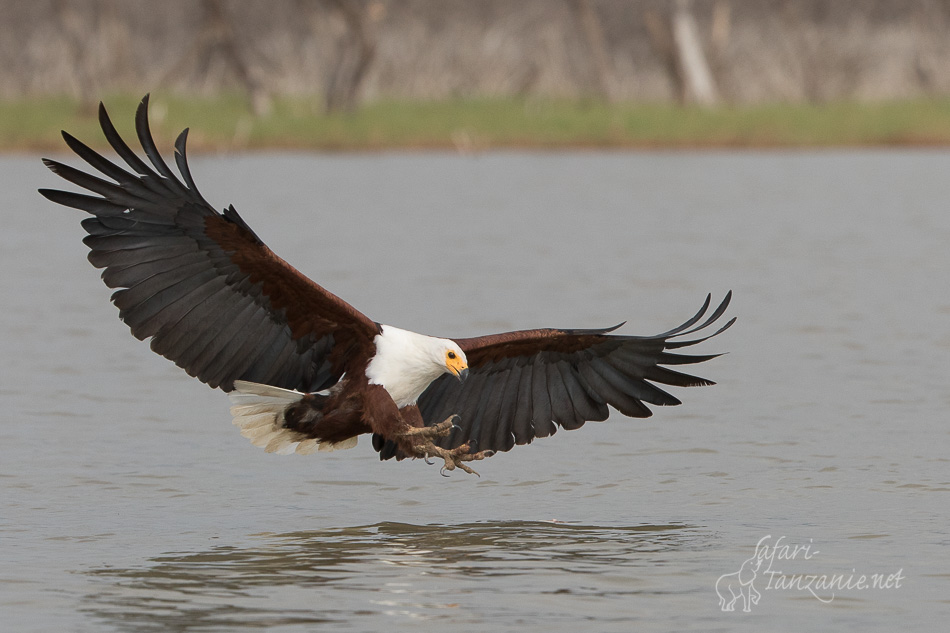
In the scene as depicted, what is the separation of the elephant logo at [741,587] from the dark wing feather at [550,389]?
40.9 inches

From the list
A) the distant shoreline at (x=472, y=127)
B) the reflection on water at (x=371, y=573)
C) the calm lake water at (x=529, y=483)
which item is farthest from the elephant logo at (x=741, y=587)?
the distant shoreline at (x=472, y=127)

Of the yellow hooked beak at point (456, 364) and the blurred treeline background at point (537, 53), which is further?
the blurred treeline background at point (537, 53)

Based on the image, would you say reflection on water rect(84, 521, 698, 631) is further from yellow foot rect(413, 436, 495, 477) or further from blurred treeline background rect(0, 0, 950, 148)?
blurred treeline background rect(0, 0, 950, 148)

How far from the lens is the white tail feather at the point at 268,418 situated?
21.9 feet

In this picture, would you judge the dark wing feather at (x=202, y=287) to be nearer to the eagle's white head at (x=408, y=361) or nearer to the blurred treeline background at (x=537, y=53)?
the eagle's white head at (x=408, y=361)

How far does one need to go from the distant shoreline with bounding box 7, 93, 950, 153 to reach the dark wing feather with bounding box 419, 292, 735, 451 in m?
18.9

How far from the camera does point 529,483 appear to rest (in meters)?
7.95

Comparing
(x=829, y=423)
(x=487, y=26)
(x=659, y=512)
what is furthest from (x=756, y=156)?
(x=659, y=512)

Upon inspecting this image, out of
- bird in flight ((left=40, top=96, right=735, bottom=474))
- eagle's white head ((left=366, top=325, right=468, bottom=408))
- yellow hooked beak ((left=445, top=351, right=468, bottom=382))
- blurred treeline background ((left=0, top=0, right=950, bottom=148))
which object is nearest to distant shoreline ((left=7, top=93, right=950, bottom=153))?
blurred treeline background ((left=0, top=0, right=950, bottom=148))

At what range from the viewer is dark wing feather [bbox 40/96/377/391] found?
649 centimetres

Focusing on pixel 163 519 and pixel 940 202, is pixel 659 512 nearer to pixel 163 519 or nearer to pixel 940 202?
pixel 163 519

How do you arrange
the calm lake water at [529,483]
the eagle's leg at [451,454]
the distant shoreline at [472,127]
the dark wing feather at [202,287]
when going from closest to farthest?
the calm lake water at [529,483] < the dark wing feather at [202,287] < the eagle's leg at [451,454] < the distant shoreline at [472,127]

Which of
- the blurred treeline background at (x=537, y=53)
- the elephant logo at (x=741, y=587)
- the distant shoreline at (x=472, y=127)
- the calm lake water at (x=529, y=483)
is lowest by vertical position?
the elephant logo at (x=741, y=587)

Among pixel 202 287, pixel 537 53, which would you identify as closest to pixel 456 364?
pixel 202 287
